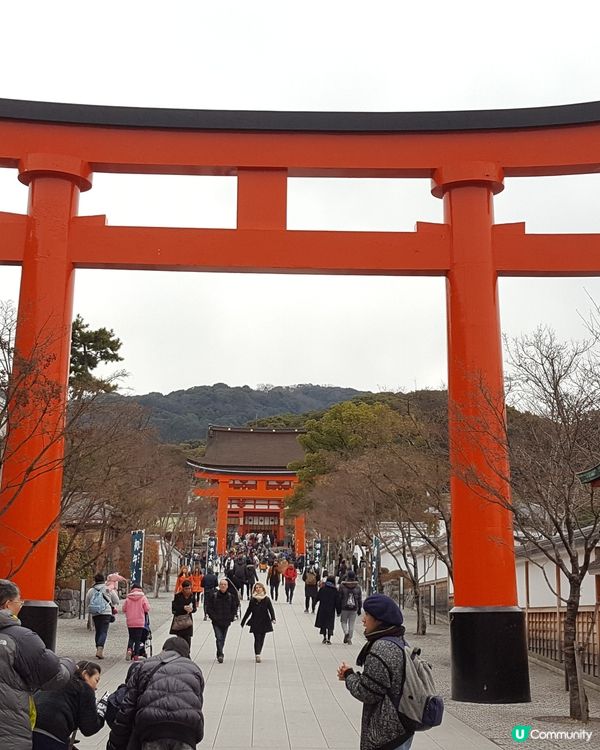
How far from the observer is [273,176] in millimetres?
12062

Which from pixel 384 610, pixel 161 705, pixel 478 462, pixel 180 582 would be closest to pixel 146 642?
pixel 180 582

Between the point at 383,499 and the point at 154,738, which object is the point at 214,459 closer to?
the point at 383,499

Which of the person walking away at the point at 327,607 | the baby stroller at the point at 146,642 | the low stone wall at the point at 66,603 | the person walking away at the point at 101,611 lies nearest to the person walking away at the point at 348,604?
the person walking away at the point at 327,607

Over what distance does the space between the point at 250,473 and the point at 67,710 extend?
183 ft

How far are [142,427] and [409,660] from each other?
1847 cm

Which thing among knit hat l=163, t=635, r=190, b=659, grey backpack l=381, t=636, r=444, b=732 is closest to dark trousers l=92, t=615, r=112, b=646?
knit hat l=163, t=635, r=190, b=659

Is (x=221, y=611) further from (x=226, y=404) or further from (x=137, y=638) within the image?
(x=226, y=404)

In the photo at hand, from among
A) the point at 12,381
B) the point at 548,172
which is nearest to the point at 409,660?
the point at 12,381

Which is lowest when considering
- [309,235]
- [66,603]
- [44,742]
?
[66,603]

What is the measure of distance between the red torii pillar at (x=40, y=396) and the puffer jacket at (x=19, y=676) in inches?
219

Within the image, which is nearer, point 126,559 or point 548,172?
point 548,172

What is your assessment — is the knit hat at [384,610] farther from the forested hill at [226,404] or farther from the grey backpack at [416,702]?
the forested hill at [226,404]

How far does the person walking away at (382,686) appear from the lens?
4.57 m

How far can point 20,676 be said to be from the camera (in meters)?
4.64
